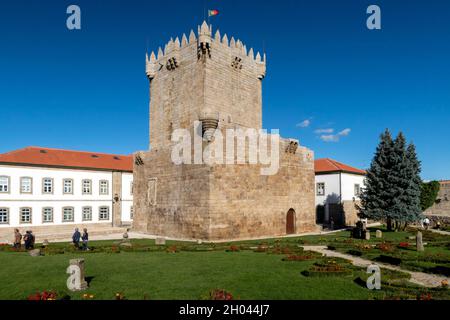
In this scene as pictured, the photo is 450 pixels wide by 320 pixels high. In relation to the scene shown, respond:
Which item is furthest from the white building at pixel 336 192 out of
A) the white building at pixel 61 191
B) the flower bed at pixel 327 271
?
the flower bed at pixel 327 271

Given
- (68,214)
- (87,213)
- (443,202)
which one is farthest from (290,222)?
(443,202)

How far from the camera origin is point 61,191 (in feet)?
123

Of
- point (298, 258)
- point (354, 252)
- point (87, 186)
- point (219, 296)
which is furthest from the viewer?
point (87, 186)

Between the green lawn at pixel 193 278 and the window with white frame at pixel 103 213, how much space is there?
78.0 feet

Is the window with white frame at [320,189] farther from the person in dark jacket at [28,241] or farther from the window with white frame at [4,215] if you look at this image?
the window with white frame at [4,215]

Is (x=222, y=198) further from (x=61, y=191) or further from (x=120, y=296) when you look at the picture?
(x=61, y=191)

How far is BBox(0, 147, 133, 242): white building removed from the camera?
34281 millimetres

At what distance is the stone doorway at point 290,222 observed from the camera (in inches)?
1202

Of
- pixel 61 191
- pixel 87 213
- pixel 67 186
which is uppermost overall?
pixel 67 186

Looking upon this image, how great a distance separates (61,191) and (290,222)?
80.4ft

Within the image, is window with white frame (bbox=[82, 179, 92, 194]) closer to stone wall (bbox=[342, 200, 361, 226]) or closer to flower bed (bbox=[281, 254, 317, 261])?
stone wall (bbox=[342, 200, 361, 226])

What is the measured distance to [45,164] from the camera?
1432 inches

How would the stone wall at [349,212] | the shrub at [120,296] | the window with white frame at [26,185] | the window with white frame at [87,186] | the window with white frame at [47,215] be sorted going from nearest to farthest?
the shrub at [120,296]
the window with white frame at [26,185]
the window with white frame at [47,215]
the window with white frame at [87,186]
the stone wall at [349,212]
